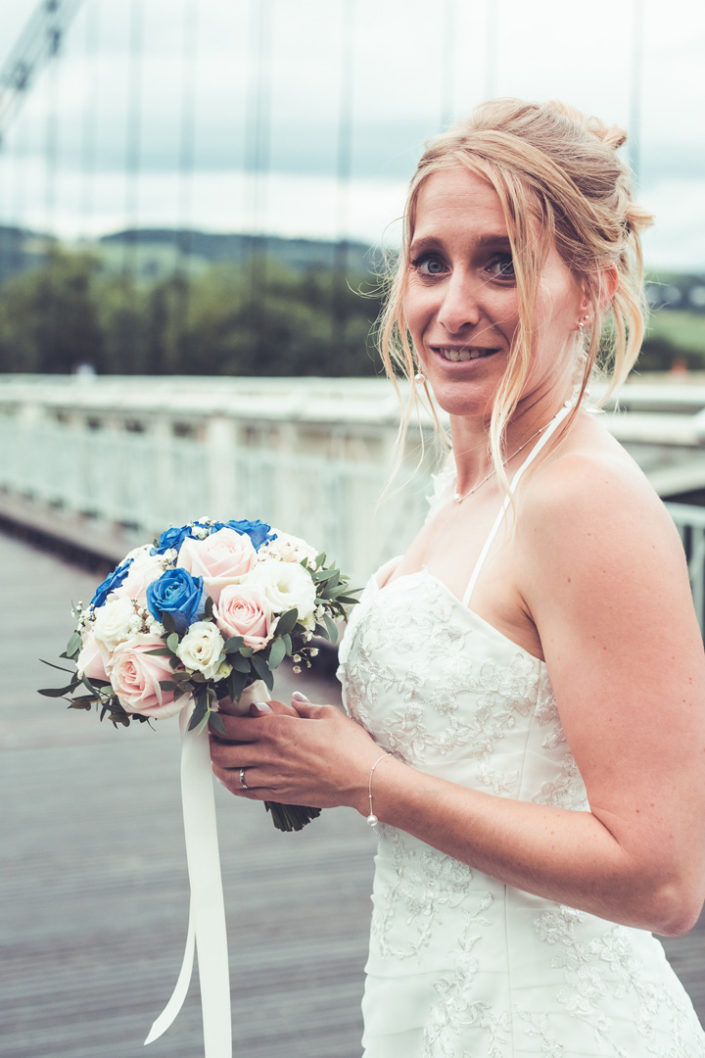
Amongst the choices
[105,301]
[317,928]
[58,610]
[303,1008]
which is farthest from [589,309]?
[105,301]

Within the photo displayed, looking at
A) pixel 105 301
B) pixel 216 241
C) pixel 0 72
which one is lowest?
pixel 105 301

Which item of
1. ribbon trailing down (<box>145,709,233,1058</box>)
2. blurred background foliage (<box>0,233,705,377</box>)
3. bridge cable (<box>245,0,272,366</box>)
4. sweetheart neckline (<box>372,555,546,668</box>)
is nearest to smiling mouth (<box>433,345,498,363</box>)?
sweetheart neckline (<box>372,555,546,668</box>)

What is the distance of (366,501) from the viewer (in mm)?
5297

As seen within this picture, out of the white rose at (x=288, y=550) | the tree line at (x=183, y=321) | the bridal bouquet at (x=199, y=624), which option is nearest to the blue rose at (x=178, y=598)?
the bridal bouquet at (x=199, y=624)

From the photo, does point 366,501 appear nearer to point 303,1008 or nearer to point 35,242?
point 303,1008

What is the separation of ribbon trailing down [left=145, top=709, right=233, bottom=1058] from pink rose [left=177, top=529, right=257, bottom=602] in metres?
0.15

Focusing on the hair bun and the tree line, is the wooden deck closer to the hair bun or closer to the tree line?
the hair bun

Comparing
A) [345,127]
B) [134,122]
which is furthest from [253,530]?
[134,122]

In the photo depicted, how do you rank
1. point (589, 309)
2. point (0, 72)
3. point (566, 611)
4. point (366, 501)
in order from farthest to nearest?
1. point (0, 72)
2. point (366, 501)
3. point (589, 309)
4. point (566, 611)

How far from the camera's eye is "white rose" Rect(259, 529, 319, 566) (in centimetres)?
122

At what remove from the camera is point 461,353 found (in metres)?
1.15

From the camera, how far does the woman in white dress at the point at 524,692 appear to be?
3.17 feet

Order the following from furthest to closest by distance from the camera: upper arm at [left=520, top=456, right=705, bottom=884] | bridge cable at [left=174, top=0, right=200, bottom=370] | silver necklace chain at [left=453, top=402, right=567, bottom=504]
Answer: bridge cable at [left=174, top=0, right=200, bottom=370] < silver necklace chain at [left=453, top=402, right=567, bottom=504] < upper arm at [left=520, top=456, right=705, bottom=884]

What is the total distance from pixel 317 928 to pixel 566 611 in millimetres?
2031
